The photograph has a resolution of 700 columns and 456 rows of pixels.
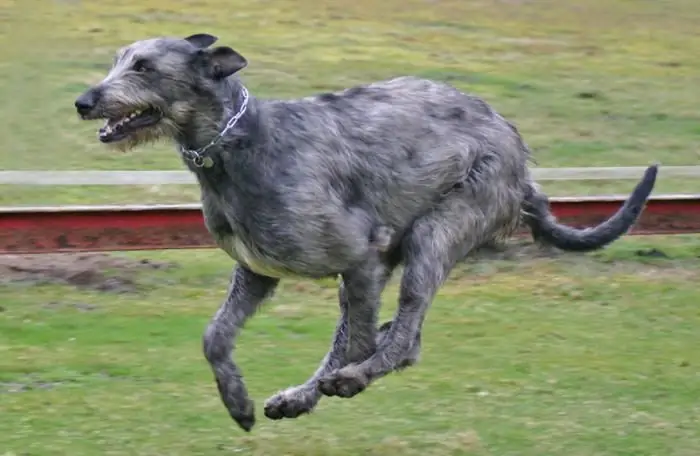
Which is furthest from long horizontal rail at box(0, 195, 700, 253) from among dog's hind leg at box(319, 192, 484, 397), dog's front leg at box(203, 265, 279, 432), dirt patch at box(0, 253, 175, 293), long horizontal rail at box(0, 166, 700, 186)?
dog's hind leg at box(319, 192, 484, 397)

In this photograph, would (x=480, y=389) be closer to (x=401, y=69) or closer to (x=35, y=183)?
(x=35, y=183)

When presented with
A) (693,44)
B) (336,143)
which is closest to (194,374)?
(336,143)

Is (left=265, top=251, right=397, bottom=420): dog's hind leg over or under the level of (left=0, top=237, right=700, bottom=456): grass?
over

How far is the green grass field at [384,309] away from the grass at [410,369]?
2 cm

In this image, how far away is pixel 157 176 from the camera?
1313cm

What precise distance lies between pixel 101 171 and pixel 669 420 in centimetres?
690

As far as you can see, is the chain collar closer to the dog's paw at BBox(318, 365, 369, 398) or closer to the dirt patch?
the dog's paw at BBox(318, 365, 369, 398)

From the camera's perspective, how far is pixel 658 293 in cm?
1105

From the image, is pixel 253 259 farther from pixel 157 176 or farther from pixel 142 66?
pixel 157 176

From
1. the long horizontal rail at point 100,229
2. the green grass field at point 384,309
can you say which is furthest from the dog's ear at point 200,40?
the long horizontal rail at point 100,229

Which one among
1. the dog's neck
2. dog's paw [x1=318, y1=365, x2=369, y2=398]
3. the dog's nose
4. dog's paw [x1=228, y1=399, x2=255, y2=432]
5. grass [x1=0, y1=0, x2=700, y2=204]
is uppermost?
the dog's nose

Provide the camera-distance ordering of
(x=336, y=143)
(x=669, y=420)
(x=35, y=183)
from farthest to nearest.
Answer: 1. (x=35, y=183)
2. (x=669, y=420)
3. (x=336, y=143)

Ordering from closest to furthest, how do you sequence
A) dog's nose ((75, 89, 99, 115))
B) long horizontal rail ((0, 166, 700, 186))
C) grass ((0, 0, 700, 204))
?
dog's nose ((75, 89, 99, 115)), long horizontal rail ((0, 166, 700, 186)), grass ((0, 0, 700, 204))

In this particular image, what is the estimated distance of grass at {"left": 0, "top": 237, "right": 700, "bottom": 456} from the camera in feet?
25.5
